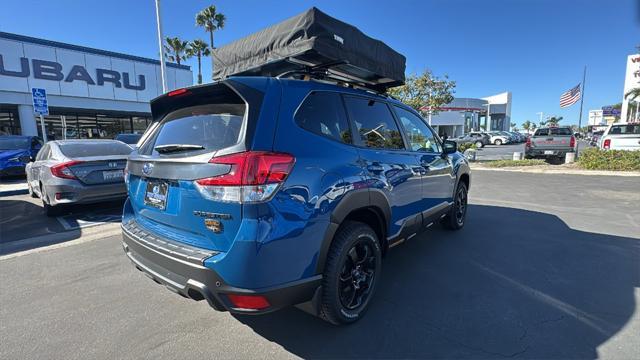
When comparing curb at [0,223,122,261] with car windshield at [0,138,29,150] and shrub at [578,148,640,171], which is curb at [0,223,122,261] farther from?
shrub at [578,148,640,171]

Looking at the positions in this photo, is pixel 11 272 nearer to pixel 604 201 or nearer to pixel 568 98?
pixel 604 201

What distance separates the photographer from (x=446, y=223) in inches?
199

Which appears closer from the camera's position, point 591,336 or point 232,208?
point 232,208

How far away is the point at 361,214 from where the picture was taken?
108 inches

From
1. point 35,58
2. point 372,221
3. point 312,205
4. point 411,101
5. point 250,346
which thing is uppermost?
point 35,58

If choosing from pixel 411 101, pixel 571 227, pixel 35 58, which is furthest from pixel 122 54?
pixel 571 227

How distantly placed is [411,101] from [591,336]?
15.5 meters

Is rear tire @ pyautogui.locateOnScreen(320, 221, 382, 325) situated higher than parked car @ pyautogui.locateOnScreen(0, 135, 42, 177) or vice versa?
parked car @ pyautogui.locateOnScreen(0, 135, 42, 177)

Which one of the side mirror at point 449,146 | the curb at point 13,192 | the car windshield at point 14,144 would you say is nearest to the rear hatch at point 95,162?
the curb at point 13,192

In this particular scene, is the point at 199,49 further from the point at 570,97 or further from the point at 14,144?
the point at 570,97

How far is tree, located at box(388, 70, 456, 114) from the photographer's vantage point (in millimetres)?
16766

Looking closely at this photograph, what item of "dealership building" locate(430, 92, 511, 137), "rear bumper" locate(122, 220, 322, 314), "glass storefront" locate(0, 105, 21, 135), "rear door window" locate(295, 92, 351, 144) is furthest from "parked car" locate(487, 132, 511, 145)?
"glass storefront" locate(0, 105, 21, 135)

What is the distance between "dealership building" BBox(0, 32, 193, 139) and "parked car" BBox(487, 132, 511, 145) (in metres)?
30.4

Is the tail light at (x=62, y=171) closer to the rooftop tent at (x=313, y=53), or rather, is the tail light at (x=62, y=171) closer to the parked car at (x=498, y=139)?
the rooftop tent at (x=313, y=53)
